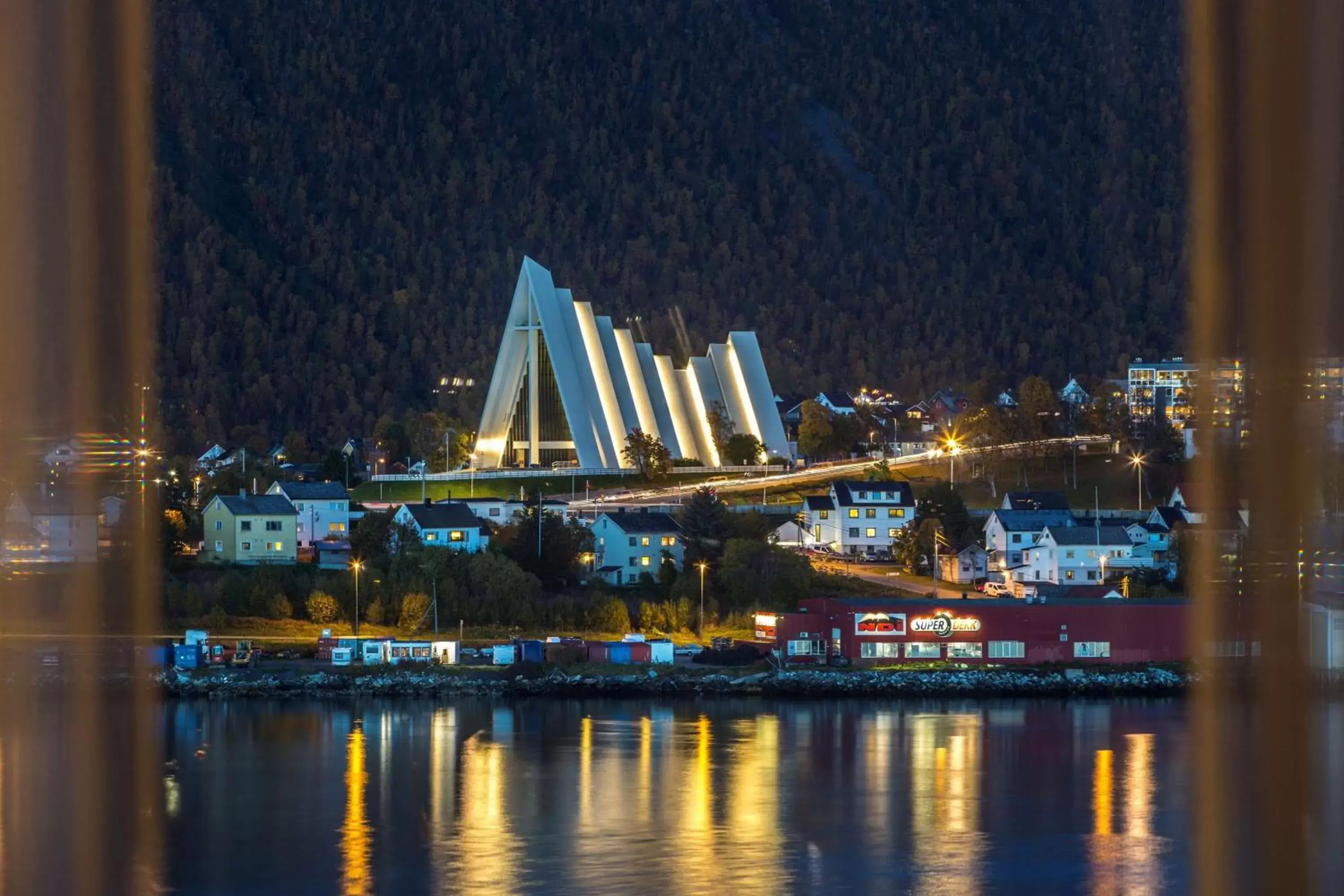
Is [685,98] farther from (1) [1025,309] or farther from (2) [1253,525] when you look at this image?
(2) [1253,525]

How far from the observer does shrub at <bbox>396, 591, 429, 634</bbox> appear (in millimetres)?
19125

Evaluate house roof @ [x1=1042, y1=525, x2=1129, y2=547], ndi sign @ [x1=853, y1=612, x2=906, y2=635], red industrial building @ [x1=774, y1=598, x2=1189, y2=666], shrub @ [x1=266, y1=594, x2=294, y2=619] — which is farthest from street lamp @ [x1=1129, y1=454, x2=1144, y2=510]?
shrub @ [x1=266, y1=594, x2=294, y2=619]

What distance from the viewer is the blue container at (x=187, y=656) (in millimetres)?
17609

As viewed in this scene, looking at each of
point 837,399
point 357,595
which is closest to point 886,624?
point 357,595

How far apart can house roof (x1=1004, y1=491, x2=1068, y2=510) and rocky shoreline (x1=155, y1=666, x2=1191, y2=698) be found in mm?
5933

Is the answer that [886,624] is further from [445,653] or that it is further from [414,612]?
[414,612]

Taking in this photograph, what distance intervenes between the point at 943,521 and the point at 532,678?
704 centimetres

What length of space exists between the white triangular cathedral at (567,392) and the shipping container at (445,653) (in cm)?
981

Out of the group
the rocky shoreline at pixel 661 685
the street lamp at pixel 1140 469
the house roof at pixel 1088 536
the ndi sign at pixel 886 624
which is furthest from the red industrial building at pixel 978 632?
the street lamp at pixel 1140 469

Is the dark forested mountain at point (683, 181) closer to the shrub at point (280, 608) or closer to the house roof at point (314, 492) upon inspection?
the house roof at point (314, 492)

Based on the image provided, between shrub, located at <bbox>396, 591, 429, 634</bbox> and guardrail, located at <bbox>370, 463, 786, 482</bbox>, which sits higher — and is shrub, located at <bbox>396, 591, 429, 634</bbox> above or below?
below

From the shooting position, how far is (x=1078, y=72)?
70.4 metres

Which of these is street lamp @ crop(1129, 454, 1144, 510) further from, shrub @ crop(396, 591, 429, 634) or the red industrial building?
shrub @ crop(396, 591, 429, 634)

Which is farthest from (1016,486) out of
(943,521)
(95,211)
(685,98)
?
(685,98)
